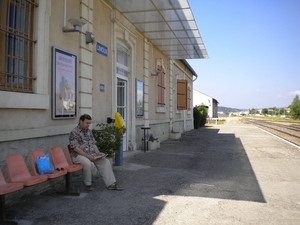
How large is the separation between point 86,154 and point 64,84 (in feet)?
5.13

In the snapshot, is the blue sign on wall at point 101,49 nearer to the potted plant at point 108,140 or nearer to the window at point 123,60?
the window at point 123,60

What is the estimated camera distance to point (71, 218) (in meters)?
4.11

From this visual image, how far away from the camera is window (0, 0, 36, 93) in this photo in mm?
4652

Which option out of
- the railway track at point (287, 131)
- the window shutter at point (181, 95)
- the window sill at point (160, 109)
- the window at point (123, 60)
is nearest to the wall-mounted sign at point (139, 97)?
the window at point (123, 60)

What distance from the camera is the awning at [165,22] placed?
8.62 m

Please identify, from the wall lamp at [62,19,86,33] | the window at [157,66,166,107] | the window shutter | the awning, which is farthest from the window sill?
the wall lamp at [62,19,86,33]

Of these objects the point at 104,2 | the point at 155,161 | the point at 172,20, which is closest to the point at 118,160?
the point at 155,161

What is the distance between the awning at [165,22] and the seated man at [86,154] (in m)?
4.26

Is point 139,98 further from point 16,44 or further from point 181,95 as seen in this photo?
point 181,95

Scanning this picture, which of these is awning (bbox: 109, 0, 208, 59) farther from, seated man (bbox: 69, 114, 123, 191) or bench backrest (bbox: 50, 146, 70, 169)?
bench backrest (bbox: 50, 146, 70, 169)

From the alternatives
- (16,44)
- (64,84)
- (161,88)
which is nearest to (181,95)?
(161,88)

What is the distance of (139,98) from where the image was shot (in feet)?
35.6

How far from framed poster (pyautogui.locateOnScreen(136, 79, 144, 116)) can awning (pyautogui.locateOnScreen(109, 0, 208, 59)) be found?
1899 millimetres

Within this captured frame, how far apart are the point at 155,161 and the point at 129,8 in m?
4.39
